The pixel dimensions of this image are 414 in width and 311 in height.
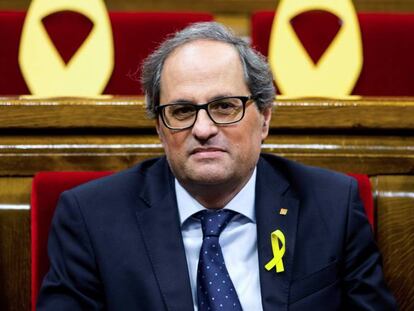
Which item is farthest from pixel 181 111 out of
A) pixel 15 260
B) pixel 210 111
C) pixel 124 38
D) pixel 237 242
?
pixel 124 38

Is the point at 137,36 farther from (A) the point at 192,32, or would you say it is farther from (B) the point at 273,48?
(A) the point at 192,32

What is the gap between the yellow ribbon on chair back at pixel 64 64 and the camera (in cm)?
86

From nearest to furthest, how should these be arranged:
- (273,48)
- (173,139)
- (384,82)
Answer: (173,139)
(273,48)
(384,82)

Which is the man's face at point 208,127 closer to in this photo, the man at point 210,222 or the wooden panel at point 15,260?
the man at point 210,222

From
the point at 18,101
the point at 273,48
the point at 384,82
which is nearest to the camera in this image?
the point at 18,101

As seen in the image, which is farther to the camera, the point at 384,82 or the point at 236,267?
the point at 384,82

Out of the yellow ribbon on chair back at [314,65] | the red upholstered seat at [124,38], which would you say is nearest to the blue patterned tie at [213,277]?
the yellow ribbon on chair back at [314,65]

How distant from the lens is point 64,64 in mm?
873

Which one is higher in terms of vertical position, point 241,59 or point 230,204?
point 241,59

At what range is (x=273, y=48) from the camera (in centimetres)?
90

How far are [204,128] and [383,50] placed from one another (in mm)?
606

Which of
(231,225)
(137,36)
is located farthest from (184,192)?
(137,36)

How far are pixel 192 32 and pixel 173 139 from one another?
102 millimetres

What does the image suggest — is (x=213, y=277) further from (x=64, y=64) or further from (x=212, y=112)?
(x=64, y=64)
